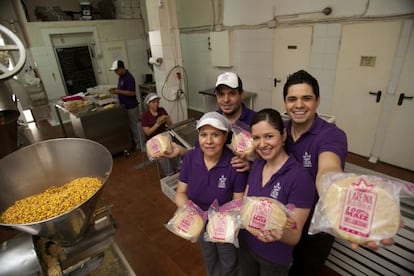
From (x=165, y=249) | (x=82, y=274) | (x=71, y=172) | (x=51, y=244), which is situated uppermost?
(x=71, y=172)

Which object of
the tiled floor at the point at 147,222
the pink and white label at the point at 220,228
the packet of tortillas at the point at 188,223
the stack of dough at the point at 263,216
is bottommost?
the tiled floor at the point at 147,222

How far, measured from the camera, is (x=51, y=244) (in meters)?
1.07

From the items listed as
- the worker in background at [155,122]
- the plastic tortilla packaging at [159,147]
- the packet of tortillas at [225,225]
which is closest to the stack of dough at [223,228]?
the packet of tortillas at [225,225]

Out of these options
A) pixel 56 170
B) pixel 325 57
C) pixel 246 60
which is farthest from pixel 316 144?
pixel 246 60

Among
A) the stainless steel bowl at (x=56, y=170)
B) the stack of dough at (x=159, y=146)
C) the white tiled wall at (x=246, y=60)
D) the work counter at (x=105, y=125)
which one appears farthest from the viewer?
the white tiled wall at (x=246, y=60)

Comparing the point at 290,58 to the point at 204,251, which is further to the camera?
the point at 290,58

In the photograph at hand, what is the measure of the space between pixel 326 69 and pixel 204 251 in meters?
3.26

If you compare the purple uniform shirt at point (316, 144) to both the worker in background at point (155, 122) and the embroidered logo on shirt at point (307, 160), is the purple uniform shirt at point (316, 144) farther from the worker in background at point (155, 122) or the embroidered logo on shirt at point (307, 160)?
the worker in background at point (155, 122)

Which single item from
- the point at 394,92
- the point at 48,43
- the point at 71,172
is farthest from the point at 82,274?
the point at 48,43

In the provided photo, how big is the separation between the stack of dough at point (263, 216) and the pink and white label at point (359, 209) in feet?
0.68

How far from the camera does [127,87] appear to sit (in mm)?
3939

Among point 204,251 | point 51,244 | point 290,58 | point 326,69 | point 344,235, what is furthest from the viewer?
point 290,58

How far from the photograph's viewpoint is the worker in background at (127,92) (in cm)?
386

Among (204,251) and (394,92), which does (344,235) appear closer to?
(204,251)
